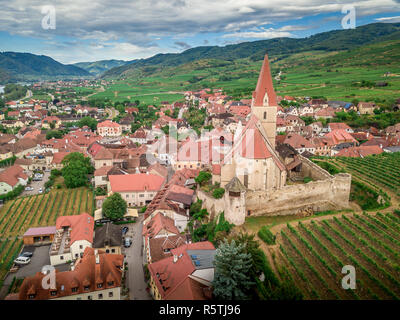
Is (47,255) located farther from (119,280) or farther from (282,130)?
(282,130)

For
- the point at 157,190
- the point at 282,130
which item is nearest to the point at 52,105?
the point at 282,130

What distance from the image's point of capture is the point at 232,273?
2242cm

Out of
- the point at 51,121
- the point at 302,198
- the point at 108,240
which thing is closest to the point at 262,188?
the point at 302,198

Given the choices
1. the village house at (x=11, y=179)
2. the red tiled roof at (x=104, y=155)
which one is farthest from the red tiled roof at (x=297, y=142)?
the village house at (x=11, y=179)

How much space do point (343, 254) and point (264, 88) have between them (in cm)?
2227

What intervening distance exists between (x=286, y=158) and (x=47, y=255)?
33182mm

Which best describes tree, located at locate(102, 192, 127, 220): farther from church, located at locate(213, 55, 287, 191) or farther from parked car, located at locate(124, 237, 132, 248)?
church, located at locate(213, 55, 287, 191)

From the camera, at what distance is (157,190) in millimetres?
50469

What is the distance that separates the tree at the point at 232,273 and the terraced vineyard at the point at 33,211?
26.6m

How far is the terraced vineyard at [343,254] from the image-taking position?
68.7 ft

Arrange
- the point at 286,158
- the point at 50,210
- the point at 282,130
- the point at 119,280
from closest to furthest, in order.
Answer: the point at 119,280 → the point at 286,158 → the point at 50,210 → the point at 282,130

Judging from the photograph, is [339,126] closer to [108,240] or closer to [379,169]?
[379,169]

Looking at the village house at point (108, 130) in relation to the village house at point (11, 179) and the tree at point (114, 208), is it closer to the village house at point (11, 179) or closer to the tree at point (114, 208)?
the village house at point (11, 179)
